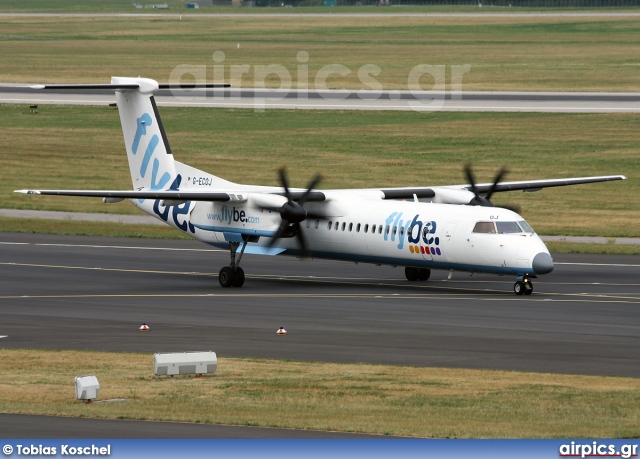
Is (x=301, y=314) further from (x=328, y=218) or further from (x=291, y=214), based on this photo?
(x=328, y=218)

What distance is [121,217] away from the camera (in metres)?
58.7

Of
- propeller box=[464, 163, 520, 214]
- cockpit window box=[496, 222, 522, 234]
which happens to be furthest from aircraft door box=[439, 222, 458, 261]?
propeller box=[464, 163, 520, 214]

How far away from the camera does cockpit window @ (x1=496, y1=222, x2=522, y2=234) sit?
120 feet

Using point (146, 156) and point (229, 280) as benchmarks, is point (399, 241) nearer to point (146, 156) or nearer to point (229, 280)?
point (229, 280)

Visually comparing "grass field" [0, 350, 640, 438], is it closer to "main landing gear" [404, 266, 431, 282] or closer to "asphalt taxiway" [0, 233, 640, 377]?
"asphalt taxiway" [0, 233, 640, 377]

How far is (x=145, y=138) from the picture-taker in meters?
43.1

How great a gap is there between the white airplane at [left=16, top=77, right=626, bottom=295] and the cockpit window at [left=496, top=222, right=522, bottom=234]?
30mm

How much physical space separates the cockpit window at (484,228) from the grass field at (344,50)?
66.1 meters

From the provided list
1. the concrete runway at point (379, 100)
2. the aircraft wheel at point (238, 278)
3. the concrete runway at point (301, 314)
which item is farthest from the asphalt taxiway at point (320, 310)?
the concrete runway at point (379, 100)

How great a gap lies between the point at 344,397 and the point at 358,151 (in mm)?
Answer: 53897

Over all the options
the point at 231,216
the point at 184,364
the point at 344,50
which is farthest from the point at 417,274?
the point at 344,50

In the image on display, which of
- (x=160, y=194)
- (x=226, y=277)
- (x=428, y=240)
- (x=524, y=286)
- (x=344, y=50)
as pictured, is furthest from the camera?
(x=344, y=50)

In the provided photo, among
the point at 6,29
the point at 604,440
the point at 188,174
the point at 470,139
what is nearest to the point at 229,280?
the point at 188,174

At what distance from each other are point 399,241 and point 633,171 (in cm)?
3320
